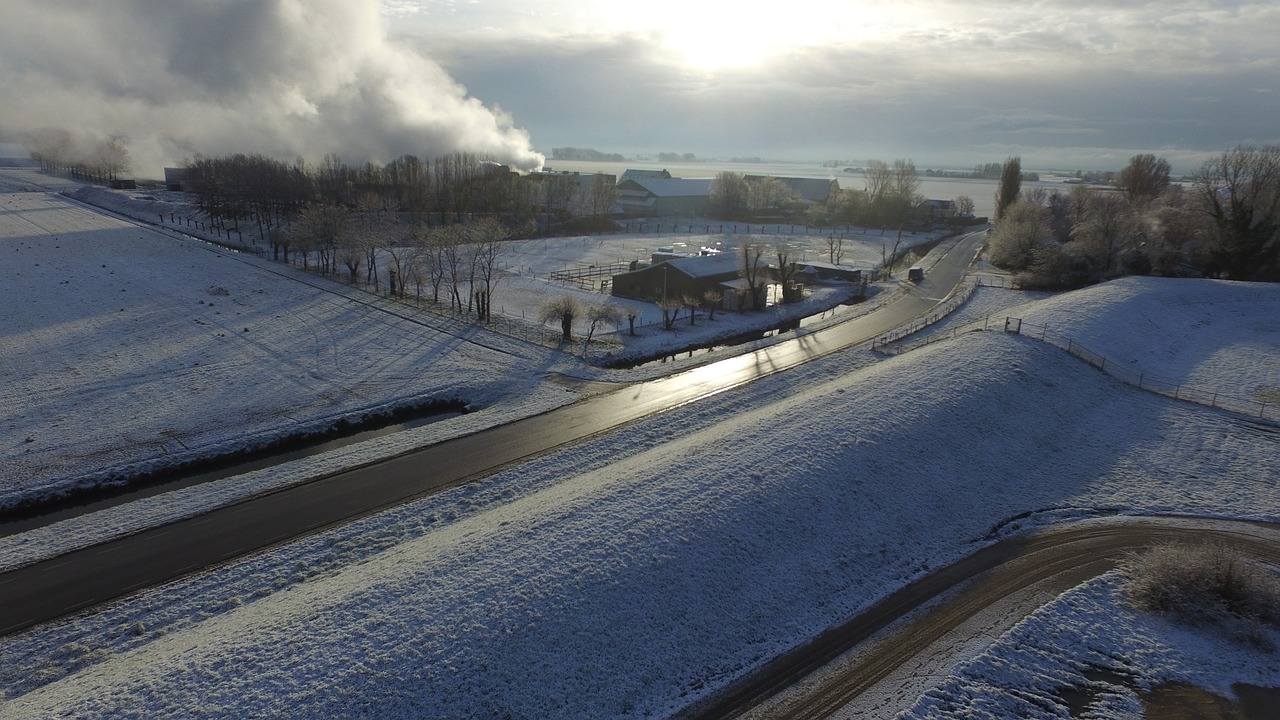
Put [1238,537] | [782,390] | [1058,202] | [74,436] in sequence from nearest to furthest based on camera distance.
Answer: [1238,537] < [74,436] < [782,390] < [1058,202]

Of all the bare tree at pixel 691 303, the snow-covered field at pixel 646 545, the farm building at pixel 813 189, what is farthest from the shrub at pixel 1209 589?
the farm building at pixel 813 189

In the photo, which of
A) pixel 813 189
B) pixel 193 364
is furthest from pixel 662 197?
pixel 193 364

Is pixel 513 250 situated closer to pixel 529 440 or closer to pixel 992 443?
pixel 529 440

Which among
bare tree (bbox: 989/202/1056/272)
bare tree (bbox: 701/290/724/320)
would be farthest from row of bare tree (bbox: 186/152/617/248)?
bare tree (bbox: 989/202/1056/272)

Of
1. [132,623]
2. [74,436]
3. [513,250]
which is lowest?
[132,623]

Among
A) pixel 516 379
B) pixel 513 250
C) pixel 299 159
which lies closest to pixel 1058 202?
pixel 513 250

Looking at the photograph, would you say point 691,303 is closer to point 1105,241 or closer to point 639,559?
point 639,559

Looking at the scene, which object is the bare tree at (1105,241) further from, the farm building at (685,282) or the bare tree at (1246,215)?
the farm building at (685,282)
